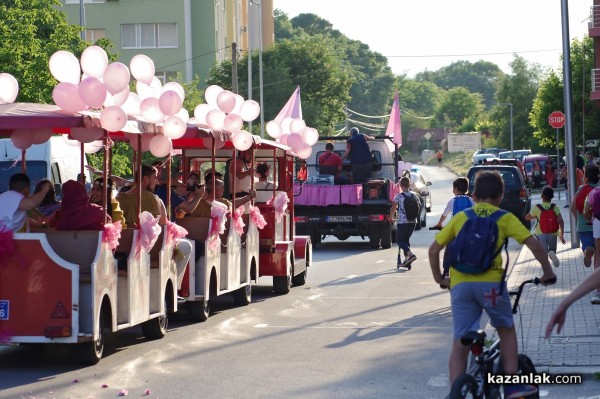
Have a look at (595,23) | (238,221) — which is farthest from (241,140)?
(595,23)

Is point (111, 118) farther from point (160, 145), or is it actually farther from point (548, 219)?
point (548, 219)

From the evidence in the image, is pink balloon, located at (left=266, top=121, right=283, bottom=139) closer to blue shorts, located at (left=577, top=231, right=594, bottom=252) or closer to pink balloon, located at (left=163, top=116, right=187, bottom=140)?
blue shorts, located at (left=577, top=231, right=594, bottom=252)

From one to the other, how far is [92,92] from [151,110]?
1.56m

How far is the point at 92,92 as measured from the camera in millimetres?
11719

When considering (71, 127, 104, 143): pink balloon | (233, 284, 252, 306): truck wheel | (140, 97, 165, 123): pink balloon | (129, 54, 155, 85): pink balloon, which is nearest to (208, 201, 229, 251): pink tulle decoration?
(233, 284, 252, 306): truck wheel

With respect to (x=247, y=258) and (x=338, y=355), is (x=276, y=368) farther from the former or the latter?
(x=247, y=258)

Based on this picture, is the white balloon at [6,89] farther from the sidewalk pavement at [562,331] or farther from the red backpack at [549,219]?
the red backpack at [549,219]

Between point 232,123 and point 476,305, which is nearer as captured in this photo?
point 476,305

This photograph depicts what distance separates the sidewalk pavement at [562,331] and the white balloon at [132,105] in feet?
14.1

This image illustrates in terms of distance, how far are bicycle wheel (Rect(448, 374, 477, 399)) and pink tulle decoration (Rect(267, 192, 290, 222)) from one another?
1141cm

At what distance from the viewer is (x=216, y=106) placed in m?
16.2

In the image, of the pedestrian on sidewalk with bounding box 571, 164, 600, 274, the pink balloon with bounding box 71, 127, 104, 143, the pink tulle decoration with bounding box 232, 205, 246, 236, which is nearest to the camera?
the pink balloon with bounding box 71, 127, 104, 143

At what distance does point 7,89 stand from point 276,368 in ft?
12.8

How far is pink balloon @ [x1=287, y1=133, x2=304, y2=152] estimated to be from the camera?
19656 millimetres
